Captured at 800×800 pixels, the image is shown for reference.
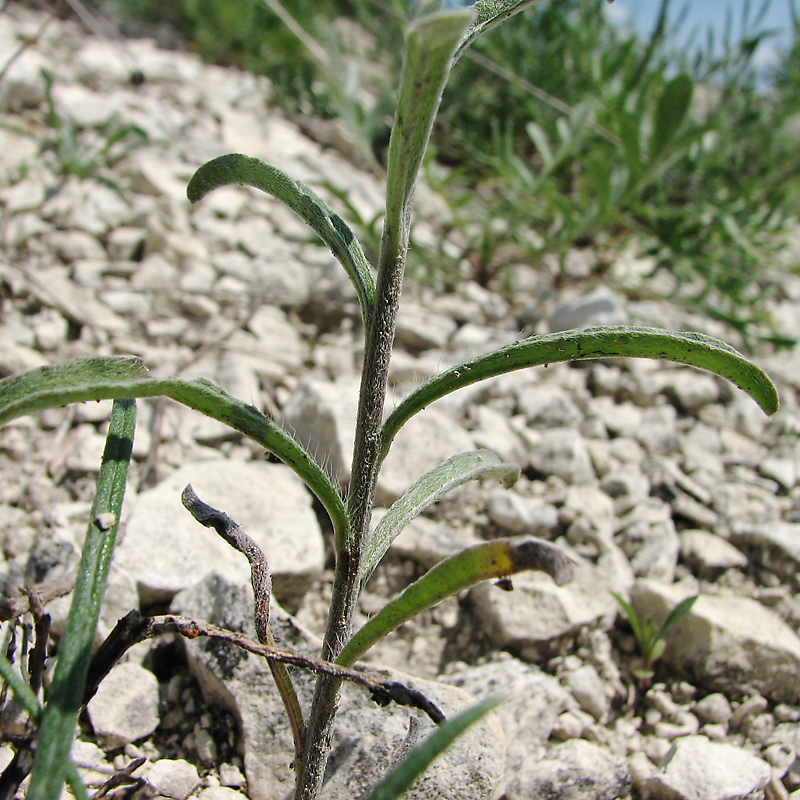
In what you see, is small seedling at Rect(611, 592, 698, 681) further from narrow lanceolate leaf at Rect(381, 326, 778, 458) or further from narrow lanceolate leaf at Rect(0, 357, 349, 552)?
narrow lanceolate leaf at Rect(0, 357, 349, 552)

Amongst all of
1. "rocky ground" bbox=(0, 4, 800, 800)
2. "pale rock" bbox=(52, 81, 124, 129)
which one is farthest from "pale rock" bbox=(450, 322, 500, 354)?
"pale rock" bbox=(52, 81, 124, 129)

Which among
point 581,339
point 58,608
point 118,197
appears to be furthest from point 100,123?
point 581,339

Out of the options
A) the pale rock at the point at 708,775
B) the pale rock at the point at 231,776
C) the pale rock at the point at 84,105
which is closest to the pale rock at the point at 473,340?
the pale rock at the point at 708,775

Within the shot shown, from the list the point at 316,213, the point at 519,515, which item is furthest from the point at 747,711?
the point at 316,213

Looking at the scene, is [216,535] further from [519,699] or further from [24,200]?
Result: [24,200]

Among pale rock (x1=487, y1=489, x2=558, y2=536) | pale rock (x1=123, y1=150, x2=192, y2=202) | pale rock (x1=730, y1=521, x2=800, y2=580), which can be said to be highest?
pale rock (x1=123, y1=150, x2=192, y2=202)

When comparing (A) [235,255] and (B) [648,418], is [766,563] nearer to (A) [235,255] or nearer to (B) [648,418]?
(B) [648,418]

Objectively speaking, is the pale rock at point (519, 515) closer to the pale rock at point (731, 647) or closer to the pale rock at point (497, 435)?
the pale rock at point (497, 435)

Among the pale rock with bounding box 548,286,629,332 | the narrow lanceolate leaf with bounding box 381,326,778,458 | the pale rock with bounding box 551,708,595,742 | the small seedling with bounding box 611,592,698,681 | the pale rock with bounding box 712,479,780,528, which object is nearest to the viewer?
the narrow lanceolate leaf with bounding box 381,326,778,458
